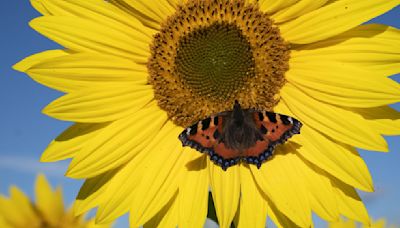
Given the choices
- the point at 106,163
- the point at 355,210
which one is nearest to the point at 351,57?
the point at 355,210

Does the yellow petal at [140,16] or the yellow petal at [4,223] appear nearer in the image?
the yellow petal at [140,16]

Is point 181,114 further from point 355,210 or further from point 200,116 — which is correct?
point 355,210

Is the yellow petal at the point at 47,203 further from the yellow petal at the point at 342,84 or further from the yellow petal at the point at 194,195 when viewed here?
the yellow petal at the point at 342,84

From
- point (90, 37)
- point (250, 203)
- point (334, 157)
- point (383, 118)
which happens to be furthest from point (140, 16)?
point (383, 118)

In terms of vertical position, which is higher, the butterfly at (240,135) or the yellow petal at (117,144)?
the yellow petal at (117,144)

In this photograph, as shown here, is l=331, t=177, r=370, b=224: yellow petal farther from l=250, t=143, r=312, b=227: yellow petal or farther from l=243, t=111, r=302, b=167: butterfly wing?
l=243, t=111, r=302, b=167: butterfly wing

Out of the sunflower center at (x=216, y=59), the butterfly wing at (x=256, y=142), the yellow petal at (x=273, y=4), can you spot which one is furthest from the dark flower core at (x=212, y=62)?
the butterfly wing at (x=256, y=142)

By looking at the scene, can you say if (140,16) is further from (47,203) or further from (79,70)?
(47,203)
